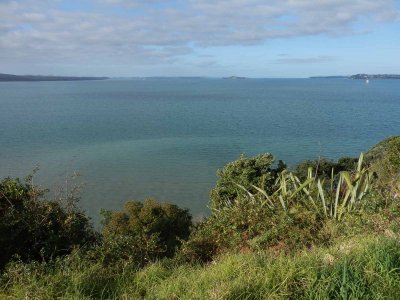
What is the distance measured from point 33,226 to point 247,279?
159 inches

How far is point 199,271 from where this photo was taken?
4.48 metres

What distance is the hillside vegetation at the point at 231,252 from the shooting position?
3.76 meters

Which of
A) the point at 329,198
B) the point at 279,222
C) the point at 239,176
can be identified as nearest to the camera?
the point at 279,222

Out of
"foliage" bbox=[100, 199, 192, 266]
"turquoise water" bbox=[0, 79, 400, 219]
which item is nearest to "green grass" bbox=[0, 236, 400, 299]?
"foliage" bbox=[100, 199, 192, 266]

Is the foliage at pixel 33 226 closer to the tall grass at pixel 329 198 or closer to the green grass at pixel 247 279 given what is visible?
the green grass at pixel 247 279

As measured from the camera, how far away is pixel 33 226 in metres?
6.59

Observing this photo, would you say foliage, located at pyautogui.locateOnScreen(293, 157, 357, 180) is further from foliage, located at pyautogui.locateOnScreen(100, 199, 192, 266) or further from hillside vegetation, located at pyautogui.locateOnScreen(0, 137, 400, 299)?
hillside vegetation, located at pyautogui.locateOnScreen(0, 137, 400, 299)

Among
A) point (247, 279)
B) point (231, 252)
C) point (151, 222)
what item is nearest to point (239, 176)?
point (151, 222)

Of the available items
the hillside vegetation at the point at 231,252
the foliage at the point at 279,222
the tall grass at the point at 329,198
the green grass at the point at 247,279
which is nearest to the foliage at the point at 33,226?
the hillside vegetation at the point at 231,252

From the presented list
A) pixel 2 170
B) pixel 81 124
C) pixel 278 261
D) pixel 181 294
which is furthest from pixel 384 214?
pixel 81 124

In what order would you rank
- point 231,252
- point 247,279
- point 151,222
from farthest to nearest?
1. point 151,222
2. point 231,252
3. point 247,279

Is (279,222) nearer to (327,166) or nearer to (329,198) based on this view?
(329,198)

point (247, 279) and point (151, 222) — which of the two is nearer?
point (247, 279)

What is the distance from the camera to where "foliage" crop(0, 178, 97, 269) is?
250 inches
